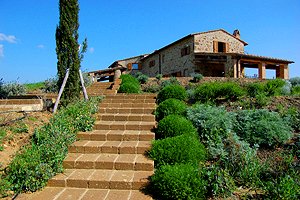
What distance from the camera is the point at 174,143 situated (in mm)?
3787

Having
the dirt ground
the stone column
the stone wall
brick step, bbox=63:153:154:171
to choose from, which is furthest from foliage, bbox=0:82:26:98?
the stone column

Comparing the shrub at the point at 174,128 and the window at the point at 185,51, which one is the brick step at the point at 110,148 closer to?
the shrub at the point at 174,128

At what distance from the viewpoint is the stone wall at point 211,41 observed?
21250mm

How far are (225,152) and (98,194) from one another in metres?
2.13

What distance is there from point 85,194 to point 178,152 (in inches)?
61.6

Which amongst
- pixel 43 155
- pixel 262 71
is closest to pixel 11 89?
pixel 43 155

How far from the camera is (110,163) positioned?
3.92 m

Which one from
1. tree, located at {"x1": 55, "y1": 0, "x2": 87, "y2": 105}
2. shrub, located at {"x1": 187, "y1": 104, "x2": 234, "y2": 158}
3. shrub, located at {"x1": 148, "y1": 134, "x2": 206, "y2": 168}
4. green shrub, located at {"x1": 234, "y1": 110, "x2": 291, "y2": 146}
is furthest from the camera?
tree, located at {"x1": 55, "y1": 0, "x2": 87, "y2": 105}

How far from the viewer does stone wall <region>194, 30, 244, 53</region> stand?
2125 cm

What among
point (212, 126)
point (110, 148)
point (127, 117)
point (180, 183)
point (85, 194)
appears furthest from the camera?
point (127, 117)

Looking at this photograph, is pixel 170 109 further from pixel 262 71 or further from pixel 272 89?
pixel 262 71

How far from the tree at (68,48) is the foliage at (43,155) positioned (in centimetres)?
182

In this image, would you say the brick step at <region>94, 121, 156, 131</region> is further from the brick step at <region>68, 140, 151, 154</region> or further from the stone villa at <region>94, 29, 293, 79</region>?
Answer: the stone villa at <region>94, 29, 293, 79</region>

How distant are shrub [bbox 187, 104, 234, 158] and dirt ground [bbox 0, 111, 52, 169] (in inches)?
135
